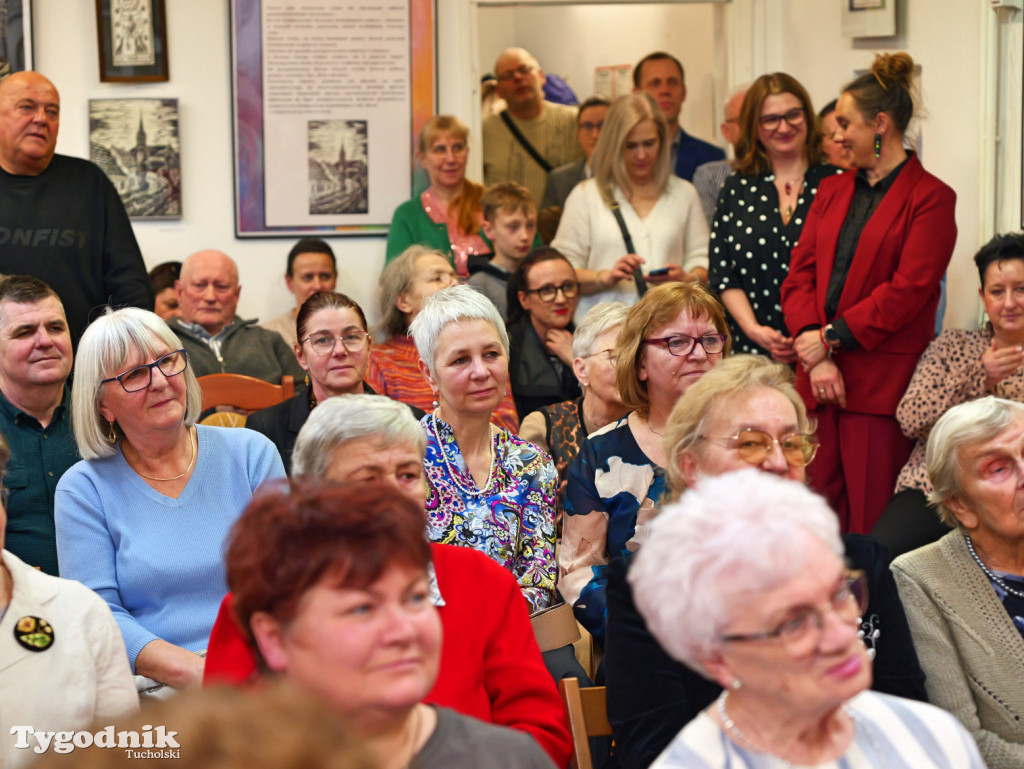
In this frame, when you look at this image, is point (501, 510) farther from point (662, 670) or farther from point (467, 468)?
point (662, 670)

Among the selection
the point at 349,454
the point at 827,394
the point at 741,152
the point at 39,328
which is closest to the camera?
the point at 349,454

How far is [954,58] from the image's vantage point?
430 centimetres

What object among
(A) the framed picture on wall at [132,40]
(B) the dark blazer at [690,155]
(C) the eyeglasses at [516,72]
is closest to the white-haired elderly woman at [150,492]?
(A) the framed picture on wall at [132,40]

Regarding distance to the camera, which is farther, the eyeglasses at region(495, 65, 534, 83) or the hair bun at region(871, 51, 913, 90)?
the eyeglasses at region(495, 65, 534, 83)

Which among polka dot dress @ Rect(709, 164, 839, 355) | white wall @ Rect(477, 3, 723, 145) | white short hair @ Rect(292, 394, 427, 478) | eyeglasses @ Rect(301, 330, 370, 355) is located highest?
white wall @ Rect(477, 3, 723, 145)

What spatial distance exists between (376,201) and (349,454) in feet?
11.3

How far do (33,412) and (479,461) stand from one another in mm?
1161

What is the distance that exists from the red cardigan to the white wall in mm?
5572

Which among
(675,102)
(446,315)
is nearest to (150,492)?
(446,315)

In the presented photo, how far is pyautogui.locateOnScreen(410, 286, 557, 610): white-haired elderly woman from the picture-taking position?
253 centimetres

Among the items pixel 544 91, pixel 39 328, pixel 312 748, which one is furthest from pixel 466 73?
pixel 312 748

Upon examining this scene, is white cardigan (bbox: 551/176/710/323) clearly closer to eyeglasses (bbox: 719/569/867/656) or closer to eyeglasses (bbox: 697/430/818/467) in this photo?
eyeglasses (bbox: 697/430/818/467)

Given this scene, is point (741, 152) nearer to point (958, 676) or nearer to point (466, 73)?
point (466, 73)

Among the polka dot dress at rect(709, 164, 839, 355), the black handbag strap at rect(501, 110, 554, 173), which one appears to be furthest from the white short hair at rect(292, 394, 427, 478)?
the black handbag strap at rect(501, 110, 554, 173)
